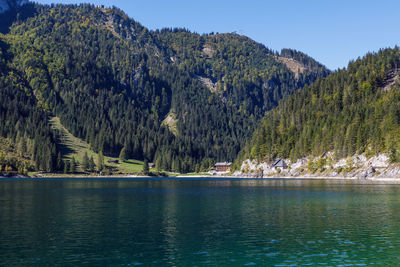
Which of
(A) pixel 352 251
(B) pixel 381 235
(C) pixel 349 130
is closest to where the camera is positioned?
(A) pixel 352 251

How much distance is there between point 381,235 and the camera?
143ft

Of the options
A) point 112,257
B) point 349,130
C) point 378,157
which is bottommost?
point 112,257

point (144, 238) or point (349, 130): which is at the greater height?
point (349, 130)

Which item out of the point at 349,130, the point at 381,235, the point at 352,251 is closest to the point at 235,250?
the point at 352,251

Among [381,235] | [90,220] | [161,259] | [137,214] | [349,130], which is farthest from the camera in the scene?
[349,130]

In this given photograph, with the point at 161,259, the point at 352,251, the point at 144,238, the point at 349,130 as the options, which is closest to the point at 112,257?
the point at 161,259

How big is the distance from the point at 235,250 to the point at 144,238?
11.2m

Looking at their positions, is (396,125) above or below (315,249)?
above

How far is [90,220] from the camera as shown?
185ft

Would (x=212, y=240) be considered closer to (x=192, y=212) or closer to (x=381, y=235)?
(x=381, y=235)

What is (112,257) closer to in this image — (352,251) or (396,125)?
(352,251)

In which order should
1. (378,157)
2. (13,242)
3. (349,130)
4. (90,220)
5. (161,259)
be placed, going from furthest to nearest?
(349,130) < (378,157) < (90,220) < (13,242) < (161,259)

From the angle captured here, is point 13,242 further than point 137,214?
No

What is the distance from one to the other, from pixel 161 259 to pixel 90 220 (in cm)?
2548
